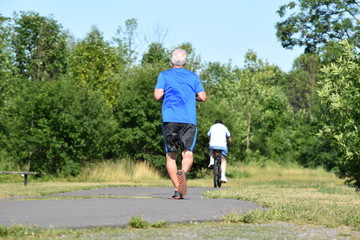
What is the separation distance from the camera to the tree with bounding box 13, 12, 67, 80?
6197 centimetres

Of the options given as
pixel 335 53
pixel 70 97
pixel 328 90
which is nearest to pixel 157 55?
pixel 335 53

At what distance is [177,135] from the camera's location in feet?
29.1

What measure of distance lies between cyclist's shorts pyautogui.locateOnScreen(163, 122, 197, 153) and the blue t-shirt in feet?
0.25

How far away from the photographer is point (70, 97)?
22.2 m

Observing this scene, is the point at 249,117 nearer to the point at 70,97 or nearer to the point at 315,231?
the point at 70,97

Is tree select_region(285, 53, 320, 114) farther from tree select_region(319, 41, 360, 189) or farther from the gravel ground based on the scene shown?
the gravel ground

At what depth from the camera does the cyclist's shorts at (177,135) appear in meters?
8.79

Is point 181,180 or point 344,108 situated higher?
point 344,108

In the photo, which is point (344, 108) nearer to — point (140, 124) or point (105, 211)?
point (105, 211)

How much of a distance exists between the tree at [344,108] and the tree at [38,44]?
49.0 metres

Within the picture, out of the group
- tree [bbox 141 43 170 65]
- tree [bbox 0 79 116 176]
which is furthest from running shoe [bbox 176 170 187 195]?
tree [bbox 141 43 170 65]

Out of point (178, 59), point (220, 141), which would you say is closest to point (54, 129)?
point (220, 141)

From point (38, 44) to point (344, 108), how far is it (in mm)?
53813

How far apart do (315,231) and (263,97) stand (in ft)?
127
